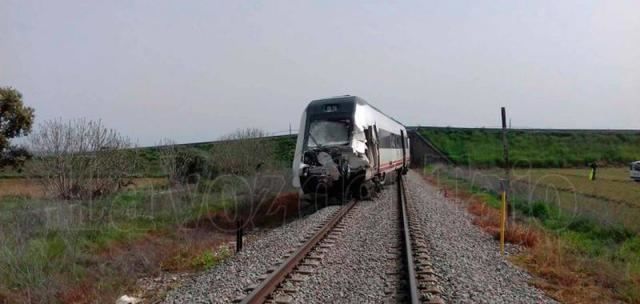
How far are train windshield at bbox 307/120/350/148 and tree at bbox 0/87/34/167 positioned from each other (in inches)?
714

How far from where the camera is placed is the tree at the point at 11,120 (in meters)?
26.6

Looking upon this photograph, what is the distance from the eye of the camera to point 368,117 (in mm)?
18078

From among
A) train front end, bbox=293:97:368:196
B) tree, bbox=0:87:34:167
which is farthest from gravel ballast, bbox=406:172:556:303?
tree, bbox=0:87:34:167

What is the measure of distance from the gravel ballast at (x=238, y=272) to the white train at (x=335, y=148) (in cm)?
366

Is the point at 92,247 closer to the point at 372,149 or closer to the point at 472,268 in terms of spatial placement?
the point at 472,268

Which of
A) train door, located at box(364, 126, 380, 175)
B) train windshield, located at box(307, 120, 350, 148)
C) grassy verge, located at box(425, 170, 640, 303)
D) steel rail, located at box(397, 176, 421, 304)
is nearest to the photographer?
steel rail, located at box(397, 176, 421, 304)

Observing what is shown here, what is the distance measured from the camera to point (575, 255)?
9.88 m

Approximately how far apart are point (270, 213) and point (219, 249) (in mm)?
5471

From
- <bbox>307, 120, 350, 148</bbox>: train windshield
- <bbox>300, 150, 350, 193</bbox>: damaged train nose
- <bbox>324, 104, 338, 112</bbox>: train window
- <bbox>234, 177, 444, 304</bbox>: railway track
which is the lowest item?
<bbox>234, 177, 444, 304</bbox>: railway track

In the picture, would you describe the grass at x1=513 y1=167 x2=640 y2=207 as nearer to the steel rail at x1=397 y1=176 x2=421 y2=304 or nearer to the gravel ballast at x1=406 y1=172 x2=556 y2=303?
the gravel ballast at x1=406 y1=172 x2=556 y2=303

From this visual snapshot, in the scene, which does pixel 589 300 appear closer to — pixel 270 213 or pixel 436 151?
pixel 270 213

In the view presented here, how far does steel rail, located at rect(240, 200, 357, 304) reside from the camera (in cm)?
618

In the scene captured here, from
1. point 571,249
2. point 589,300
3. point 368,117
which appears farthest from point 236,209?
point 589,300

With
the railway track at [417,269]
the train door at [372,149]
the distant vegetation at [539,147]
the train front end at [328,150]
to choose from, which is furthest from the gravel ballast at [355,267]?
the distant vegetation at [539,147]
